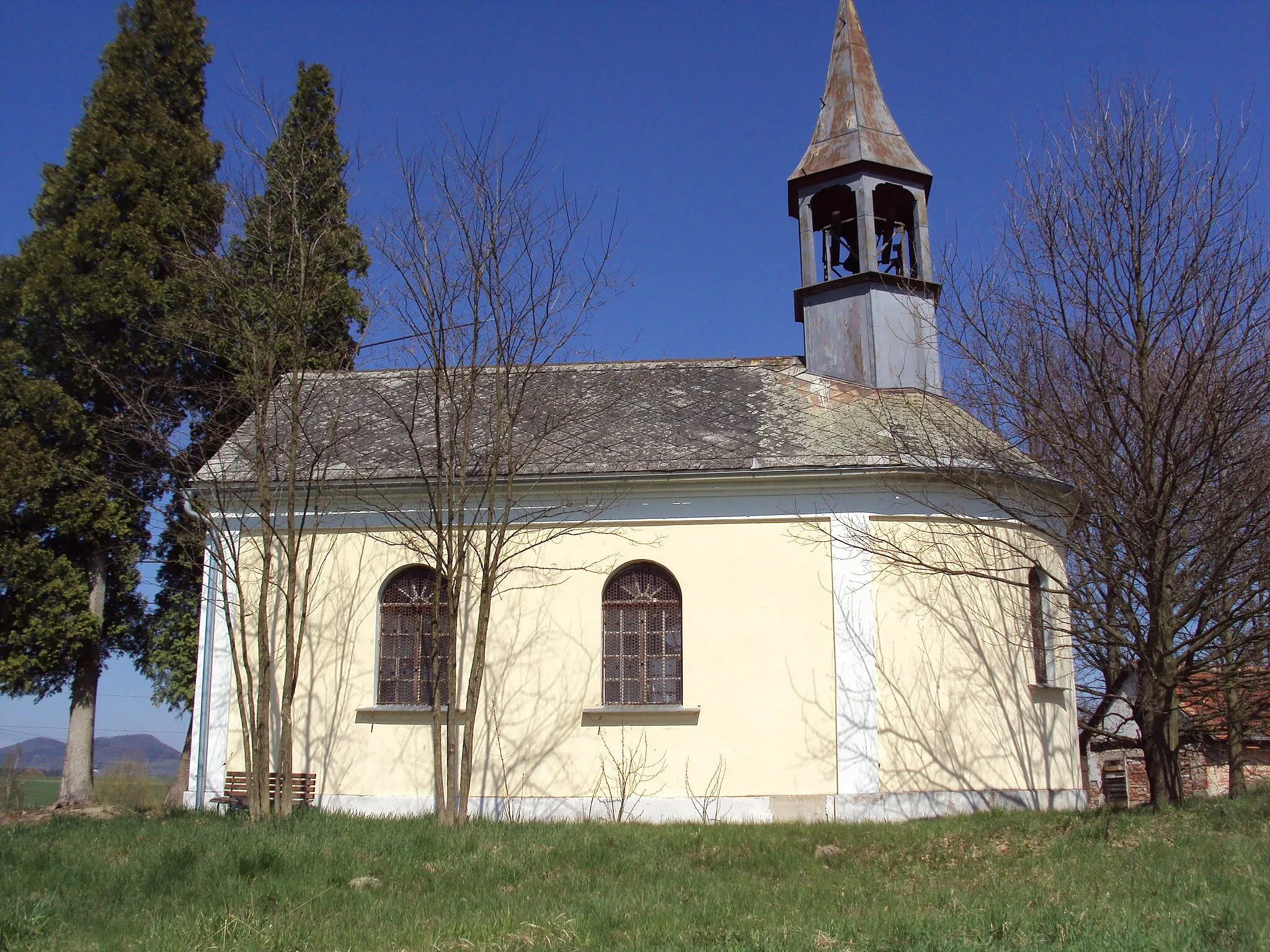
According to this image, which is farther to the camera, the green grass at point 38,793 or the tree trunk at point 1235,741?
the green grass at point 38,793

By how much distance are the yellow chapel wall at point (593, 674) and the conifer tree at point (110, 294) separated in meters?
5.39

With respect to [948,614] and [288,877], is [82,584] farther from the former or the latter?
[948,614]

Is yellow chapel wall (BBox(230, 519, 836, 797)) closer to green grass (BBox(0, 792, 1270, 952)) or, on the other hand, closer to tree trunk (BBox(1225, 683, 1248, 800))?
green grass (BBox(0, 792, 1270, 952))

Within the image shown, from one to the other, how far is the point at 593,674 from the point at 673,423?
382 centimetres

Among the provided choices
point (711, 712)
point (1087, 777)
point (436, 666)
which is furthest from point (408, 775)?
point (1087, 777)

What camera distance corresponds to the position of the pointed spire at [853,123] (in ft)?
55.0

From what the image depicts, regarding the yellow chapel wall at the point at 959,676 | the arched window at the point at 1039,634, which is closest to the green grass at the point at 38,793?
the yellow chapel wall at the point at 959,676

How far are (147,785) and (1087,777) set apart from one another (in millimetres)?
28123

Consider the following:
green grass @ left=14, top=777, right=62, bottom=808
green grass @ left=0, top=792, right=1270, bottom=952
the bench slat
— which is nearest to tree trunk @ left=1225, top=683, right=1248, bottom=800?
green grass @ left=0, top=792, right=1270, bottom=952

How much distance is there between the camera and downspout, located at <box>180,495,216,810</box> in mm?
13562

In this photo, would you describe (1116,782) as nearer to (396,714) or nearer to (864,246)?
(864,246)

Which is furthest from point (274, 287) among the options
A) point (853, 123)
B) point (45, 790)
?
point (45, 790)

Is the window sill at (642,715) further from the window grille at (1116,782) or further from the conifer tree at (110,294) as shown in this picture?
the window grille at (1116,782)

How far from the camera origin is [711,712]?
13.1 meters
